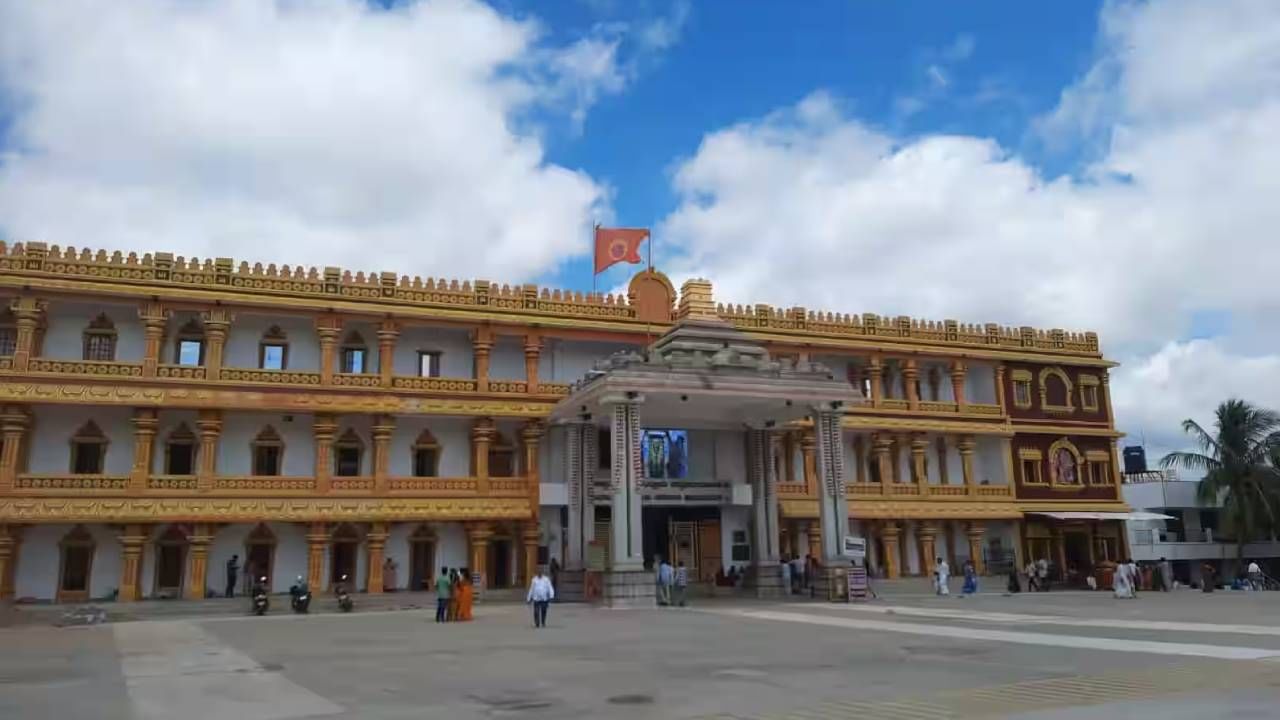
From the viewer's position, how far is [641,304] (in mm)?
38438

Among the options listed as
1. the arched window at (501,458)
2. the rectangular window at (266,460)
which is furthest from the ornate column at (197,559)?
the arched window at (501,458)

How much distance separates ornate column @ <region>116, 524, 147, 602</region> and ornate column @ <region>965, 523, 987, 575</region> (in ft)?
110

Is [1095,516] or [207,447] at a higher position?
[207,447]

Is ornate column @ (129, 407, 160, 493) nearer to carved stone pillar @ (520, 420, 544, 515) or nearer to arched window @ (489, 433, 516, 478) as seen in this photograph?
arched window @ (489, 433, 516, 478)

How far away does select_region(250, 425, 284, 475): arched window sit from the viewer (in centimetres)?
3328

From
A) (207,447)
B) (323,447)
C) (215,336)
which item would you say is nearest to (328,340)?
(215,336)

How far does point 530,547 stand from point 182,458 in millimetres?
12457

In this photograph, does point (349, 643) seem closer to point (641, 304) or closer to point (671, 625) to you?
point (671, 625)

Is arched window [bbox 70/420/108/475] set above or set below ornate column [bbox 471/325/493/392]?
below

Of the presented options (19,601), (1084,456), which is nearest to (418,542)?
(19,601)

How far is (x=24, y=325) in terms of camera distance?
30.6 m

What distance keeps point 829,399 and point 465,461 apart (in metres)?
13.9

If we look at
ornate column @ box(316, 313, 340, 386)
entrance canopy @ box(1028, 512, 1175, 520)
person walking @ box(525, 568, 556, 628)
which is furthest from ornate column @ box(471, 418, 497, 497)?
entrance canopy @ box(1028, 512, 1175, 520)

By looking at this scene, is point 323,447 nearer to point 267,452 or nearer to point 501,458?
point 267,452
